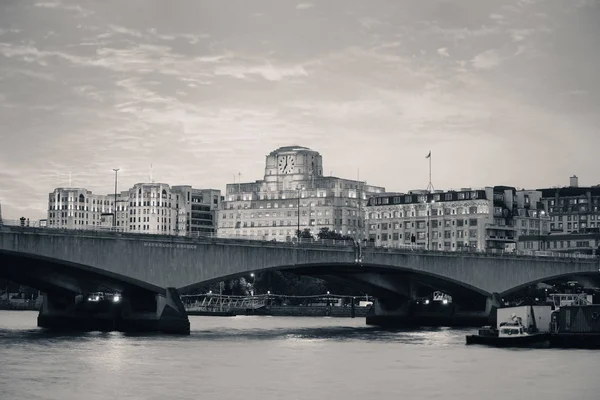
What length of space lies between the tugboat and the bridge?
27.5m

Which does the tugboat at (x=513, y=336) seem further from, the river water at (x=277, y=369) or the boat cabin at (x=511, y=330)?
the river water at (x=277, y=369)

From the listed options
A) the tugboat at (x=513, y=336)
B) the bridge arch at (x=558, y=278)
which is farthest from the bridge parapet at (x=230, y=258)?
the tugboat at (x=513, y=336)

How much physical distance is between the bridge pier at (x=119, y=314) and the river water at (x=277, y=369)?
305 centimetres

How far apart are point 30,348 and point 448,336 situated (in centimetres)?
5200

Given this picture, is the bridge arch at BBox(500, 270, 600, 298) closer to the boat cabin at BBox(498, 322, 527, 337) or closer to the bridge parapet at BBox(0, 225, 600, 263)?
the bridge parapet at BBox(0, 225, 600, 263)

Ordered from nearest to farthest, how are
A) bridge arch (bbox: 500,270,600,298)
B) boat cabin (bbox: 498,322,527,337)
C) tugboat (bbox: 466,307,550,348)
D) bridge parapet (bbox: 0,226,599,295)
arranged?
tugboat (bbox: 466,307,550,348)
boat cabin (bbox: 498,322,527,337)
bridge parapet (bbox: 0,226,599,295)
bridge arch (bbox: 500,270,600,298)

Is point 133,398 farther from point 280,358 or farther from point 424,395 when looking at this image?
point 280,358

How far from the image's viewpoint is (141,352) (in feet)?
347

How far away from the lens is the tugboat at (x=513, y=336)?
4648 inches

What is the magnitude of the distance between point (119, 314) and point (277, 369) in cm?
4478

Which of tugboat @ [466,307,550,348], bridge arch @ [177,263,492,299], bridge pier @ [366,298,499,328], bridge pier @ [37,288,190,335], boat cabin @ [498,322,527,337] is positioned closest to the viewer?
tugboat @ [466,307,550,348]

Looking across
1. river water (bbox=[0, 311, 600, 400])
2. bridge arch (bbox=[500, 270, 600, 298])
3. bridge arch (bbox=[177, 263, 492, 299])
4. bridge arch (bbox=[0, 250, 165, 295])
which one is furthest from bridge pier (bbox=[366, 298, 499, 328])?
bridge arch (bbox=[0, 250, 165, 295])

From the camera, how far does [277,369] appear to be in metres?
95.5

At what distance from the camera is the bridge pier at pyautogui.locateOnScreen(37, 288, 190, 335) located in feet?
424
